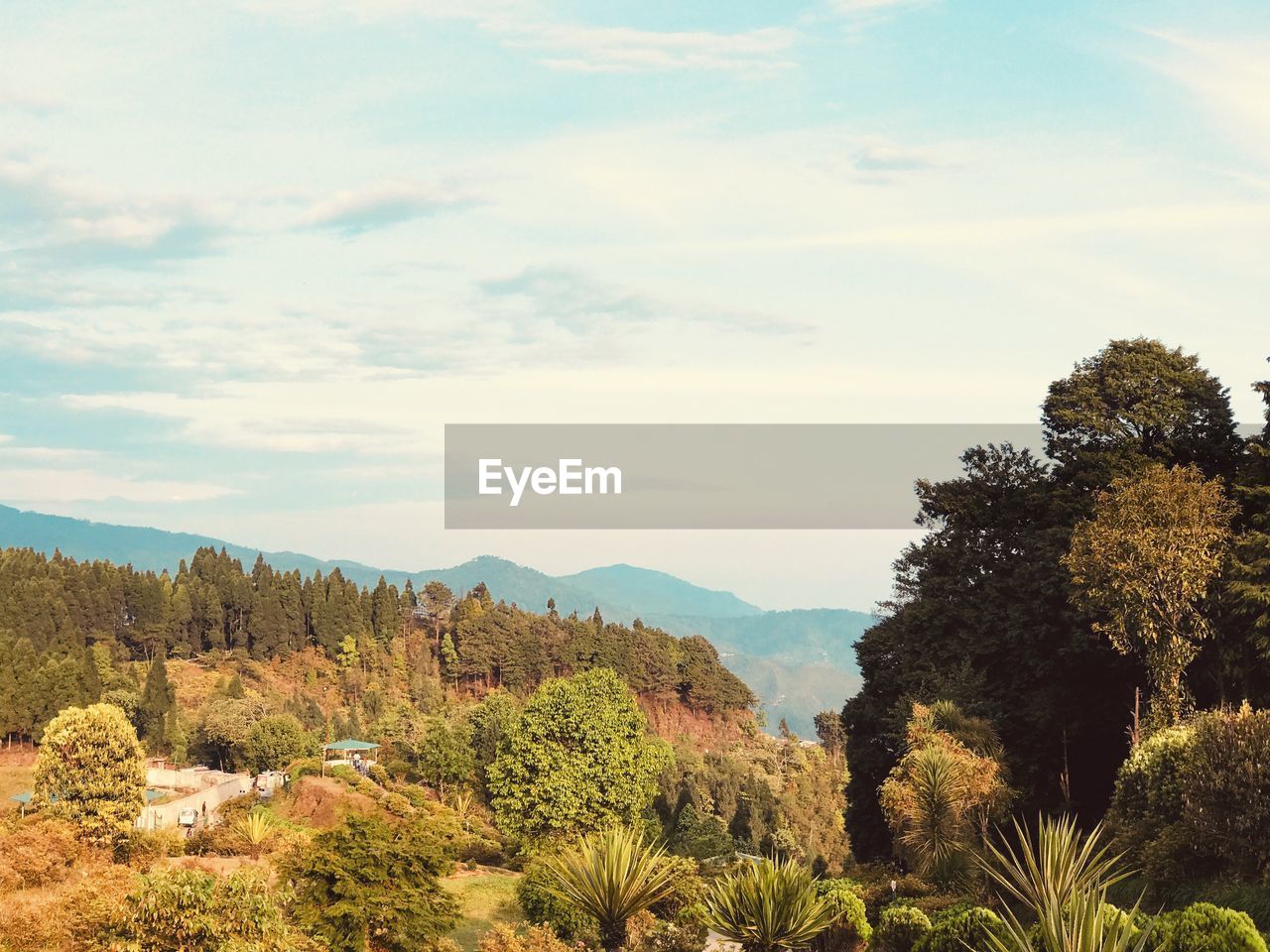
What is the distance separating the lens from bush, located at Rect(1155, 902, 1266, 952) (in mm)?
15523

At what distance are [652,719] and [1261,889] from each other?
90102 millimetres

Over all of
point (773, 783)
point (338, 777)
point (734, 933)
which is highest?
point (734, 933)

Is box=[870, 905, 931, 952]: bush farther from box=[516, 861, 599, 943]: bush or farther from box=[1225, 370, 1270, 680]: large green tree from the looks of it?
box=[1225, 370, 1270, 680]: large green tree

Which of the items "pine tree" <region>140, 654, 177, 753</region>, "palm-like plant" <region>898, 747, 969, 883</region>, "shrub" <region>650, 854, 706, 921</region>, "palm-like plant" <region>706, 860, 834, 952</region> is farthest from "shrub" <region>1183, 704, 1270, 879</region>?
"pine tree" <region>140, 654, 177, 753</region>

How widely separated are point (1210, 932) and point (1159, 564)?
14.9 meters

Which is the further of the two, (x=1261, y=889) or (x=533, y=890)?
(x=533, y=890)

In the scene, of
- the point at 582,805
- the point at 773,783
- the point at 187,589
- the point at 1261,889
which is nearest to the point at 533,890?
the point at 582,805

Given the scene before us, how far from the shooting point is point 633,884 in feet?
67.5

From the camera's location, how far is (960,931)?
734 inches

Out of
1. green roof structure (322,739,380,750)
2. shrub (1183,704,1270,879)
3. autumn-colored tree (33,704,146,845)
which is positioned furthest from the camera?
green roof structure (322,739,380,750)

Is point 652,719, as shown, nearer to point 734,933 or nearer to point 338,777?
point 338,777

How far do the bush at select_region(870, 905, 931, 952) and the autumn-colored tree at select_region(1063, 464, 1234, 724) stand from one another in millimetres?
12538

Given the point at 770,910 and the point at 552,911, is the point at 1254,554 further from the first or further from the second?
the point at 552,911

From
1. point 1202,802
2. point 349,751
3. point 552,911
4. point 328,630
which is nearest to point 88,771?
point 552,911
